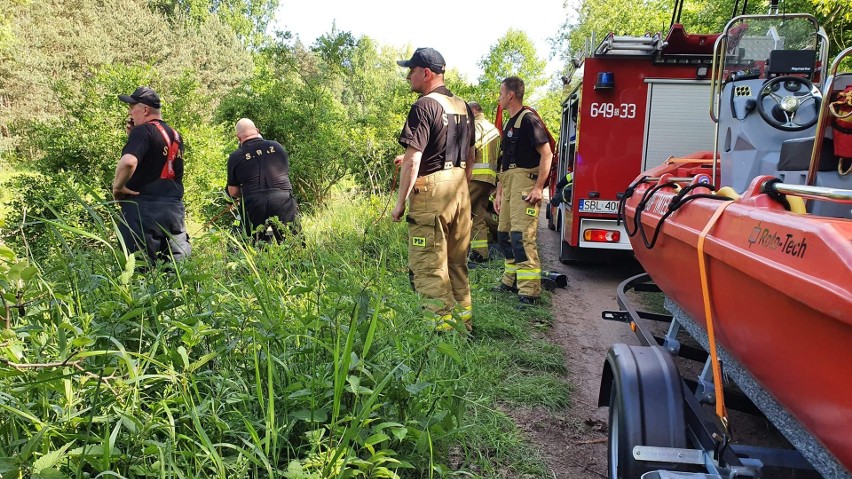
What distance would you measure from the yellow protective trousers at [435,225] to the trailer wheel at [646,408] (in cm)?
183

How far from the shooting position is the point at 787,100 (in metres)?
2.87

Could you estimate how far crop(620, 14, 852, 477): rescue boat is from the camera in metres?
1.35

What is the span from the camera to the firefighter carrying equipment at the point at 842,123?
84.0 inches

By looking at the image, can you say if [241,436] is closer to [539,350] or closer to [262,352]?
[262,352]

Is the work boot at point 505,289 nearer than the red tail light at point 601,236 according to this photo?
Yes

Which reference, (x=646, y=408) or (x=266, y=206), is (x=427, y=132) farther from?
(x=266, y=206)

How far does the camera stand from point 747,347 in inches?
74.4

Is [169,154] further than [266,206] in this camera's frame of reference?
No

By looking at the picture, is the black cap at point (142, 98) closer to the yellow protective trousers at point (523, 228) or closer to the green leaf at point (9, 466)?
the yellow protective trousers at point (523, 228)

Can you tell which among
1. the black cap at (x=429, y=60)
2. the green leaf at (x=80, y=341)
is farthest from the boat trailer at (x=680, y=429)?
the black cap at (x=429, y=60)

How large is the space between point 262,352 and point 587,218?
197 inches

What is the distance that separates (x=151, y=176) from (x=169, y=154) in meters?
0.25

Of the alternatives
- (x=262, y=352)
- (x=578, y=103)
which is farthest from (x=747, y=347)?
(x=578, y=103)

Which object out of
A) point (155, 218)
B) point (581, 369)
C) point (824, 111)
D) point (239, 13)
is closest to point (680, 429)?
point (824, 111)
